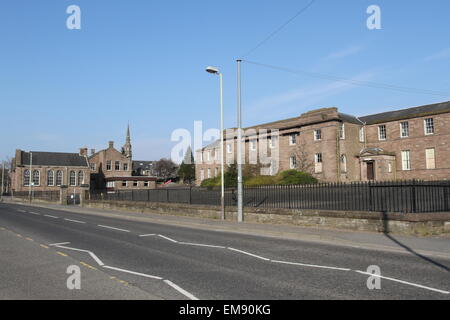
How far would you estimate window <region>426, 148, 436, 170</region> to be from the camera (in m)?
39.8

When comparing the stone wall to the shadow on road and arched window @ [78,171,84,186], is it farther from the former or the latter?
arched window @ [78,171,84,186]

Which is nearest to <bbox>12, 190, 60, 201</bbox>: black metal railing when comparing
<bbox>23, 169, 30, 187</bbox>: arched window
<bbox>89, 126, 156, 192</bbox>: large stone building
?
<bbox>23, 169, 30, 187</bbox>: arched window

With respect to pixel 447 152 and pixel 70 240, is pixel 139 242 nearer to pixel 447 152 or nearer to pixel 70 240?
pixel 70 240

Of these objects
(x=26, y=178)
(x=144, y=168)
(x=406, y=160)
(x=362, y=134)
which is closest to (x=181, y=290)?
(x=406, y=160)

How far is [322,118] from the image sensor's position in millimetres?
44188

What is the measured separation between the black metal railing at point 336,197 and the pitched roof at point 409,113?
20432 mm

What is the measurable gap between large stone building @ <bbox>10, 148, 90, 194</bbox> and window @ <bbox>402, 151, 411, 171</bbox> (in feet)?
203

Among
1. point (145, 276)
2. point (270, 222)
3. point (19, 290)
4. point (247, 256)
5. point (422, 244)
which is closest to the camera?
point (19, 290)

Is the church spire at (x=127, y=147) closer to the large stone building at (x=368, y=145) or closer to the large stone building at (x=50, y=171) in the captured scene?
the large stone building at (x=50, y=171)

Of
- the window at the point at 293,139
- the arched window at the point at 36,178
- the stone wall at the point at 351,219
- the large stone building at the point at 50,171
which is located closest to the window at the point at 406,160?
the window at the point at 293,139
